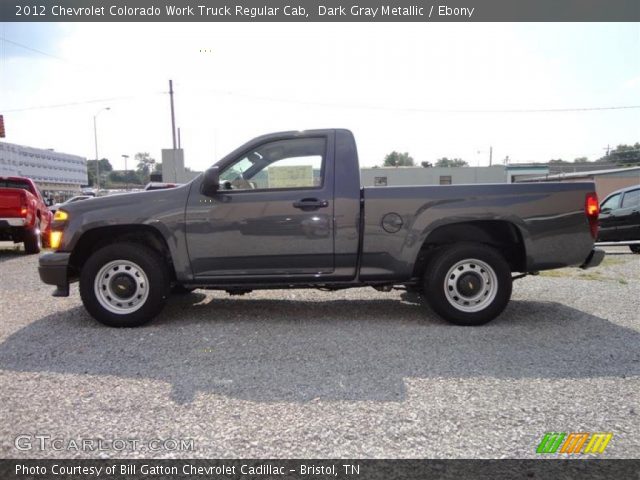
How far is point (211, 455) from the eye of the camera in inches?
87.7

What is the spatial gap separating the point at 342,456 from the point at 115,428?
1.32 meters

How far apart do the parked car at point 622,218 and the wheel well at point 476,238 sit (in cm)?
743

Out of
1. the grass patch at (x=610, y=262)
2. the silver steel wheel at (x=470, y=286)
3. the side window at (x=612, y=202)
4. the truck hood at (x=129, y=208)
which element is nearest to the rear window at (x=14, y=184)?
A: the truck hood at (x=129, y=208)

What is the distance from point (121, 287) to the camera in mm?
4406

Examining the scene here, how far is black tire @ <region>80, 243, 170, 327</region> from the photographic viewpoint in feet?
14.3

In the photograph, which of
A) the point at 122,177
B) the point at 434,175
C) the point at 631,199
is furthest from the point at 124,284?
the point at 122,177

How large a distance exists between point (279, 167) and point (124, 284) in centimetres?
198

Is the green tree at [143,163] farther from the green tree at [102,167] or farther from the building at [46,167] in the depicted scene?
the building at [46,167]

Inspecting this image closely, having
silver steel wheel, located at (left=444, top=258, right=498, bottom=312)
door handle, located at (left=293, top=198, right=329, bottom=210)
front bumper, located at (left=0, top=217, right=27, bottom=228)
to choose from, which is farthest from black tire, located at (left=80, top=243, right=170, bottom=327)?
front bumper, located at (left=0, top=217, right=27, bottom=228)

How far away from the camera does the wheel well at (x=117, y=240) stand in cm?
450

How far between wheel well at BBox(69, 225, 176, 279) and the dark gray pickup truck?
54mm

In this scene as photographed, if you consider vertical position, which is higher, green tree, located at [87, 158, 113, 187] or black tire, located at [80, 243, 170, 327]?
green tree, located at [87, 158, 113, 187]

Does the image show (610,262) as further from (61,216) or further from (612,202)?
(61,216)

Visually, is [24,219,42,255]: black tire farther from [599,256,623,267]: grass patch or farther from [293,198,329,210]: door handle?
[599,256,623,267]: grass patch
